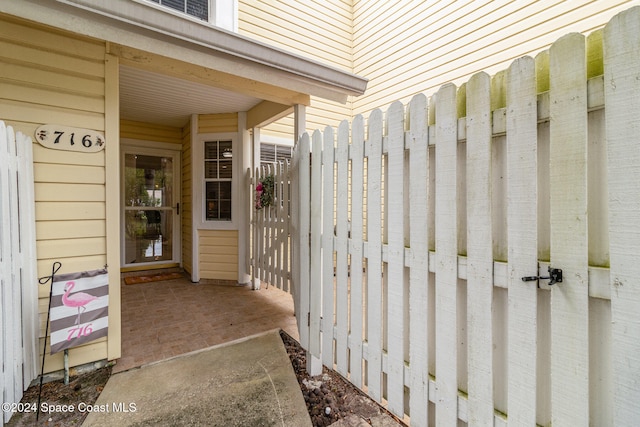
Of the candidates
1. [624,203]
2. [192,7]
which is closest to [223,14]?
[192,7]

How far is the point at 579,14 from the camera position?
9.86 ft

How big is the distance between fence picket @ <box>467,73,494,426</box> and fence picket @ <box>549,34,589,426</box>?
207mm

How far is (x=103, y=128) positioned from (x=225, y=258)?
287 centimetres

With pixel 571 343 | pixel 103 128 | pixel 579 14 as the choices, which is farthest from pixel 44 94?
pixel 579 14

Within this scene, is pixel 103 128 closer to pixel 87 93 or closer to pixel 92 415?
pixel 87 93

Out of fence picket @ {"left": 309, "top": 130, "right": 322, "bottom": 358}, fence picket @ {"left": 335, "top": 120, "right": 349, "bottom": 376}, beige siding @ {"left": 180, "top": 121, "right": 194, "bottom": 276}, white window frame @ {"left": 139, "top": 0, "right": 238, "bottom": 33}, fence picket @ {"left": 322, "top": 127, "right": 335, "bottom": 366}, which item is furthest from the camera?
beige siding @ {"left": 180, "top": 121, "right": 194, "bottom": 276}

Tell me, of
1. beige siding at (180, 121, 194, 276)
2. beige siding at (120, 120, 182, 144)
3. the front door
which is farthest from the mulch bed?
beige siding at (120, 120, 182, 144)

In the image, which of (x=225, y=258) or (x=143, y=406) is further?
(x=225, y=258)

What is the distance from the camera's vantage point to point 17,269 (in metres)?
1.91

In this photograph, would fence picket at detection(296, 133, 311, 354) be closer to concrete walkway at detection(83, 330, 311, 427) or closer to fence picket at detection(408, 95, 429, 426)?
concrete walkway at detection(83, 330, 311, 427)

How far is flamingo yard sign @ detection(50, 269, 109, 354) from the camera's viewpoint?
2090 mm

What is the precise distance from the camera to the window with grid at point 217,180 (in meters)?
4.95

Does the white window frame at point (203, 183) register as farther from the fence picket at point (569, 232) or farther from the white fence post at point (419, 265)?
the fence picket at point (569, 232)

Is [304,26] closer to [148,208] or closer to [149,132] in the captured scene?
[149,132]
